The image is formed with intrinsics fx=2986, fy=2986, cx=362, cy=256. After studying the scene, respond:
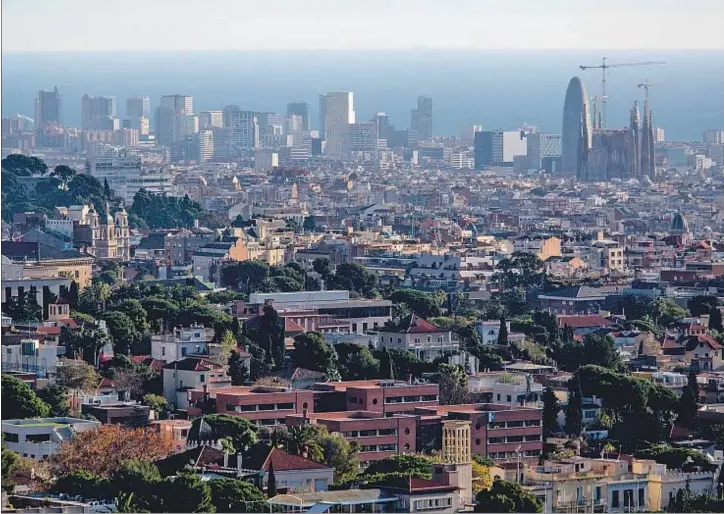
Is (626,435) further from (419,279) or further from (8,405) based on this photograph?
(419,279)

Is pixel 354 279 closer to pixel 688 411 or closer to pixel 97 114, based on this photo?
pixel 688 411

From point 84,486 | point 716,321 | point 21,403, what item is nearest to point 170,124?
point 716,321

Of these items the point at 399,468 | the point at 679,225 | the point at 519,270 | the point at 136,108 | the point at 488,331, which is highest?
the point at 399,468

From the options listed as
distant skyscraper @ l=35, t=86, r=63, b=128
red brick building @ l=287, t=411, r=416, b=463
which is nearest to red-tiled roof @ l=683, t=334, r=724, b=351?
red brick building @ l=287, t=411, r=416, b=463

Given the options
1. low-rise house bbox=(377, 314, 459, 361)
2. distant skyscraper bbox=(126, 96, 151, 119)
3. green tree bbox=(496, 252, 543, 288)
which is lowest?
distant skyscraper bbox=(126, 96, 151, 119)

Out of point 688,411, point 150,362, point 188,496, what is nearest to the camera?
point 188,496

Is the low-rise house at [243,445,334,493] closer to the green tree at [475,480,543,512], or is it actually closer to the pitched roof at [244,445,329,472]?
the pitched roof at [244,445,329,472]

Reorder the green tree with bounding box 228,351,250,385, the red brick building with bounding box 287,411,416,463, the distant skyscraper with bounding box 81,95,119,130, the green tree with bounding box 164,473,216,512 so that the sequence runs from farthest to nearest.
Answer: the distant skyscraper with bounding box 81,95,119,130 < the green tree with bounding box 228,351,250,385 < the red brick building with bounding box 287,411,416,463 < the green tree with bounding box 164,473,216,512
